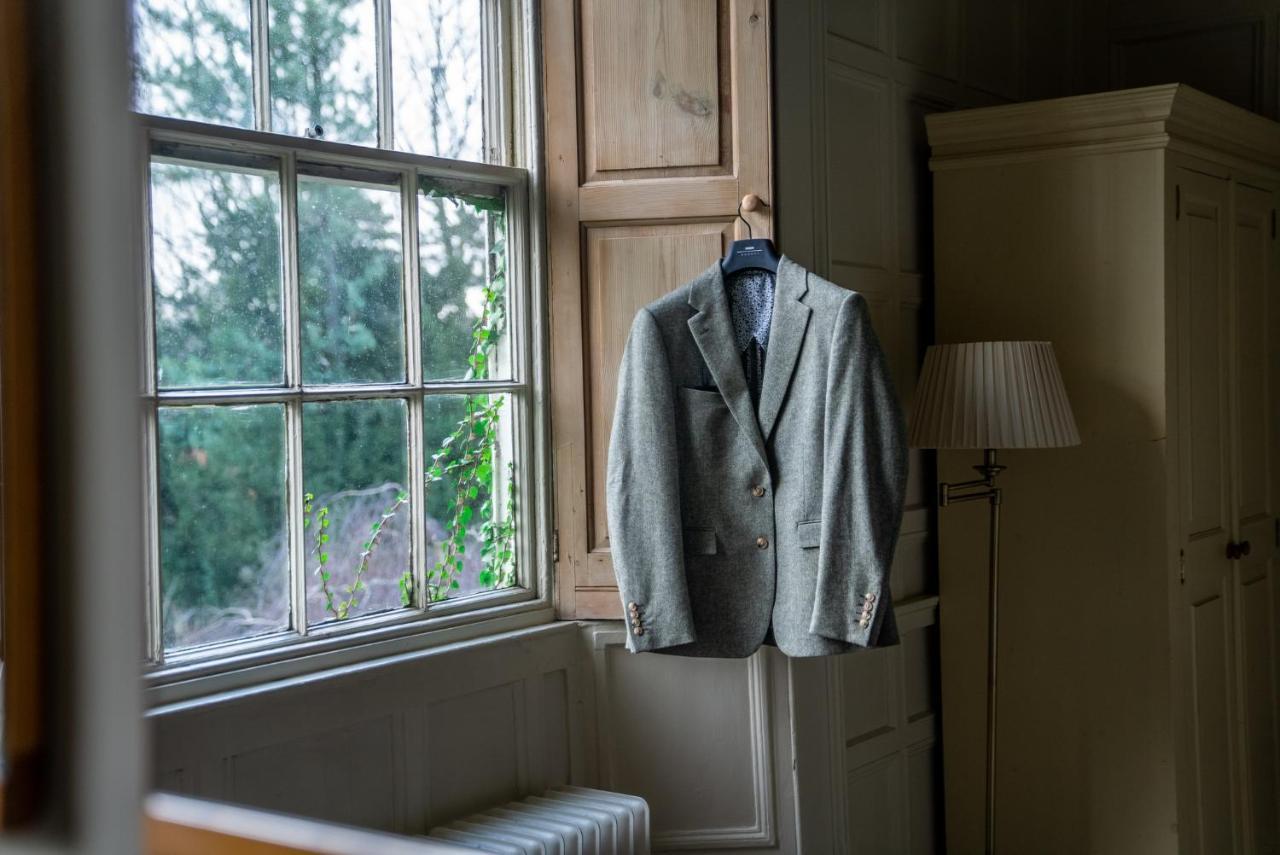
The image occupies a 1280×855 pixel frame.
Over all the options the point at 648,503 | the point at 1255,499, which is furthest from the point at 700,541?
the point at 1255,499

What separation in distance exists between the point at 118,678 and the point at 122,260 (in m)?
0.09

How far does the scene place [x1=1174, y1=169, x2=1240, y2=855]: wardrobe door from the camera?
2779 mm

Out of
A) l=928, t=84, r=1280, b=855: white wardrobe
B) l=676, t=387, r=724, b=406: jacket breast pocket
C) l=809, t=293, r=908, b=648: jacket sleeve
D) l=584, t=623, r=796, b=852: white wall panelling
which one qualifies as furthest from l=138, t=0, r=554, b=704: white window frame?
l=928, t=84, r=1280, b=855: white wardrobe

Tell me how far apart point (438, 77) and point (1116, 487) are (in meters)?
1.83

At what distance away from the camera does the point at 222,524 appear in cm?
204

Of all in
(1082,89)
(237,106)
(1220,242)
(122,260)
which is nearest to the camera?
(122,260)

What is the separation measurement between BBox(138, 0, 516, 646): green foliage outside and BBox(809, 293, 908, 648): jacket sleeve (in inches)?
27.7

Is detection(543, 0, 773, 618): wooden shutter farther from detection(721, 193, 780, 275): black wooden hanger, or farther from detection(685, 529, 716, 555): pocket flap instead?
detection(685, 529, 716, 555): pocket flap

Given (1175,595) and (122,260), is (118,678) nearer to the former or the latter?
(122,260)

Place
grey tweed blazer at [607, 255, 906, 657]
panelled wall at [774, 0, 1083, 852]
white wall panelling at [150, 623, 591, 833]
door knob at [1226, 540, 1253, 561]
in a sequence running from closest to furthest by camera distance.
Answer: white wall panelling at [150, 623, 591, 833]
grey tweed blazer at [607, 255, 906, 657]
panelled wall at [774, 0, 1083, 852]
door knob at [1226, 540, 1253, 561]

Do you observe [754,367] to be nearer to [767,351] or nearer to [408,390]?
[767,351]

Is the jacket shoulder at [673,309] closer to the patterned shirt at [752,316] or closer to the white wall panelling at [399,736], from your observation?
the patterned shirt at [752,316]

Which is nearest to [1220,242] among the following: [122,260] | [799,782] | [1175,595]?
[1175,595]

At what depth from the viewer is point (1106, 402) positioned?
Result: 2.77 meters
